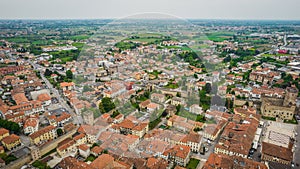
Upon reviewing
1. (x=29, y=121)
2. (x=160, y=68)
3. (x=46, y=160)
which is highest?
(x=160, y=68)

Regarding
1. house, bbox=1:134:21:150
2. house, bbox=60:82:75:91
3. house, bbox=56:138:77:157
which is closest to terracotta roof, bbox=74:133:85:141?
house, bbox=56:138:77:157

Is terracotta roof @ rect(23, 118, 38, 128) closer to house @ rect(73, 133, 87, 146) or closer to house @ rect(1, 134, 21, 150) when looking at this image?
house @ rect(1, 134, 21, 150)

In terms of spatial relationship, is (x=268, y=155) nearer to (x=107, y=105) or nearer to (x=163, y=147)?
(x=163, y=147)

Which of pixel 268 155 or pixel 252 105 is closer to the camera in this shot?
pixel 268 155

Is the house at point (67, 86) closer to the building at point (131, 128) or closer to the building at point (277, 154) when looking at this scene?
the building at point (131, 128)

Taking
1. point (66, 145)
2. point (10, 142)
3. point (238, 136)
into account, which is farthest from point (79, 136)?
point (238, 136)

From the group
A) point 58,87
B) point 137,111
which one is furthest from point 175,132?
point 58,87

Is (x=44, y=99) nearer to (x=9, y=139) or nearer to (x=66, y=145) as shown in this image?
(x=9, y=139)
